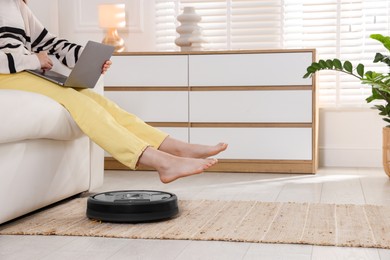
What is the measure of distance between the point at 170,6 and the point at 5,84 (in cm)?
218

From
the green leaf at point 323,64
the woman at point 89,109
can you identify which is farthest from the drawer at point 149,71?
the woman at point 89,109

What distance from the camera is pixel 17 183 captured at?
239 cm

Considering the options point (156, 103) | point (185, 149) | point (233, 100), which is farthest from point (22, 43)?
point (233, 100)

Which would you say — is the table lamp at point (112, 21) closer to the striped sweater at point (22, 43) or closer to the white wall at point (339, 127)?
the white wall at point (339, 127)

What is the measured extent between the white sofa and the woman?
0.37 feet

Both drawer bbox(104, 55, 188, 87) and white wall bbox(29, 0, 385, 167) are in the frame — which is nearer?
drawer bbox(104, 55, 188, 87)

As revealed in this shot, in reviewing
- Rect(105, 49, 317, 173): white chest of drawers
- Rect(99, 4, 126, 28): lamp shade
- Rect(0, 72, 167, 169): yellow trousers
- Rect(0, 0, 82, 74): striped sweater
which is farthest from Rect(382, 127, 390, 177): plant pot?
Rect(99, 4, 126, 28): lamp shade

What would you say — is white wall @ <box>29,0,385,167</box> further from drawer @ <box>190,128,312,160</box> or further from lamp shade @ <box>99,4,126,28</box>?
drawer @ <box>190,128,312,160</box>

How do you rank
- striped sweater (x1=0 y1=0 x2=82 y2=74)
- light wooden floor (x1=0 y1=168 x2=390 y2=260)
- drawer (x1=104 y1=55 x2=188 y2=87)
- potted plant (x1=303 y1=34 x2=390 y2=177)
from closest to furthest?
light wooden floor (x1=0 y1=168 x2=390 y2=260), striped sweater (x1=0 y1=0 x2=82 y2=74), potted plant (x1=303 y1=34 x2=390 y2=177), drawer (x1=104 y1=55 x2=188 y2=87)

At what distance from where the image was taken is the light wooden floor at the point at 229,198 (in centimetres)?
196

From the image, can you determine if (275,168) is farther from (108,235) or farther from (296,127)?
(108,235)

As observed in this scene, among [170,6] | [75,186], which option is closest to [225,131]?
[170,6]

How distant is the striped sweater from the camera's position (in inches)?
108

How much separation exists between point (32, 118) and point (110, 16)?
230 centimetres
